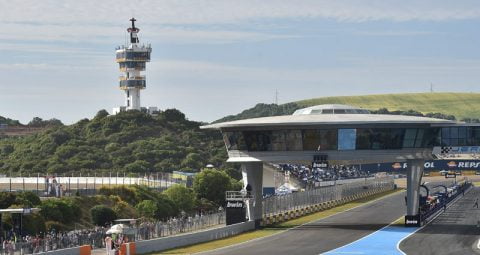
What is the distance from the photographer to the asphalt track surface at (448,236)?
195ft

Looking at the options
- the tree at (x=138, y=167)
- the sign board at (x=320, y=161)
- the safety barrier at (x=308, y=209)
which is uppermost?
the sign board at (x=320, y=161)

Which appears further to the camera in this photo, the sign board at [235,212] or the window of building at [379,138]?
the sign board at [235,212]

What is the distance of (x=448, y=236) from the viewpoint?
225 feet

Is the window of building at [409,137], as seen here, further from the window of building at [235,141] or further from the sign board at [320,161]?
the window of building at [235,141]

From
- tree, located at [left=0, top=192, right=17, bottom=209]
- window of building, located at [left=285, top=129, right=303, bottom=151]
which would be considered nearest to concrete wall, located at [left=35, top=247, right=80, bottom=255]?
tree, located at [left=0, top=192, right=17, bottom=209]

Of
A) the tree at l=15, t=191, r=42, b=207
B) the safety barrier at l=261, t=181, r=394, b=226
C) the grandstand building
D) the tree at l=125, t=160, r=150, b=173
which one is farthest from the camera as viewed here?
the tree at l=125, t=160, r=150, b=173

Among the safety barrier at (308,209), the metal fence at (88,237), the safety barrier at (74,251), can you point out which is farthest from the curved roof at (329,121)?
the safety barrier at (74,251)

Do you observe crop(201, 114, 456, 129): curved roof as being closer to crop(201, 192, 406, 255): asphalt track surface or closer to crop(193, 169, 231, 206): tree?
crop(201, 192, 406, 255): asphalt track surface

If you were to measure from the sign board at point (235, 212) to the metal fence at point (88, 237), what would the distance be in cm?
255

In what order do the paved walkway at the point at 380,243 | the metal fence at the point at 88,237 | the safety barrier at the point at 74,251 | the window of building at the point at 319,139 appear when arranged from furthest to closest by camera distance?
the window of building at the point at 319,139
the paved walkway at the point at 380,243
the metal fence at the point at 88,237
the safety barrier at the point at 74,251

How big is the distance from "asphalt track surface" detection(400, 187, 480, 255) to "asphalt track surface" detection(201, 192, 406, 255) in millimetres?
4372

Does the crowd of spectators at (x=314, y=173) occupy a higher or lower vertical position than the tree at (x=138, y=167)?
lower

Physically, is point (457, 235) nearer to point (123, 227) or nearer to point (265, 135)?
point (265, 135)

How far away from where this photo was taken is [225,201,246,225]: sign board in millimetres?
76000
